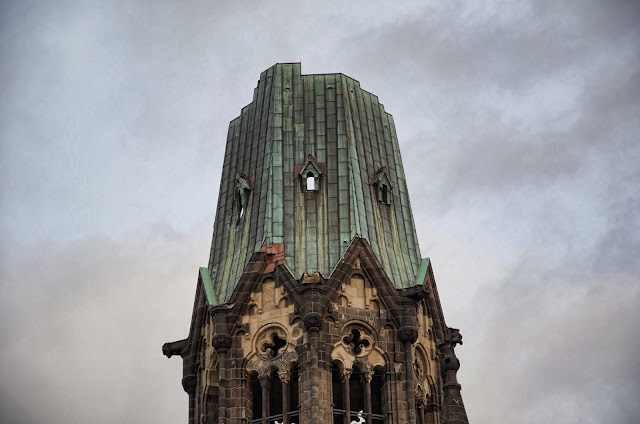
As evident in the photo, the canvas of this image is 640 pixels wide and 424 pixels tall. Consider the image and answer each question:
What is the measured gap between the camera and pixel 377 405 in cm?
7481

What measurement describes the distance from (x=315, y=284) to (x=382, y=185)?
7.72 metres

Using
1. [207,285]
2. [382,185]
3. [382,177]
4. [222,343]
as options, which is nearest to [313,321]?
Answer: [222,343]

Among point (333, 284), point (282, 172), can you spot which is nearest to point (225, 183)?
point (282, 172)

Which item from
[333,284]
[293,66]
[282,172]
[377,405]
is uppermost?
[293,66]

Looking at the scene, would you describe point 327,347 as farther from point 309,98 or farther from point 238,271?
point 309,98

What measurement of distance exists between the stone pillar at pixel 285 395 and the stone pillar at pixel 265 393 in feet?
2.08

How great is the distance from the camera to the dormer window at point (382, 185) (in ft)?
264

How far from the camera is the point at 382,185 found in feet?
265

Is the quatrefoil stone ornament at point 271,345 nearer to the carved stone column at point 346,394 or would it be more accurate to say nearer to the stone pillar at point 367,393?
the carved stone column at point 346,394

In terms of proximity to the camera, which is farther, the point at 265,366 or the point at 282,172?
the point at 282,172

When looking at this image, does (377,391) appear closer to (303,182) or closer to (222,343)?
(222,343)

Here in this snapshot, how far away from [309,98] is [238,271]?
9.50m

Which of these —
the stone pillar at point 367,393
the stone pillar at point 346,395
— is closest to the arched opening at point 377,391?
the stone pillar at point 367,393

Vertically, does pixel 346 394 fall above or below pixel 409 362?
below
